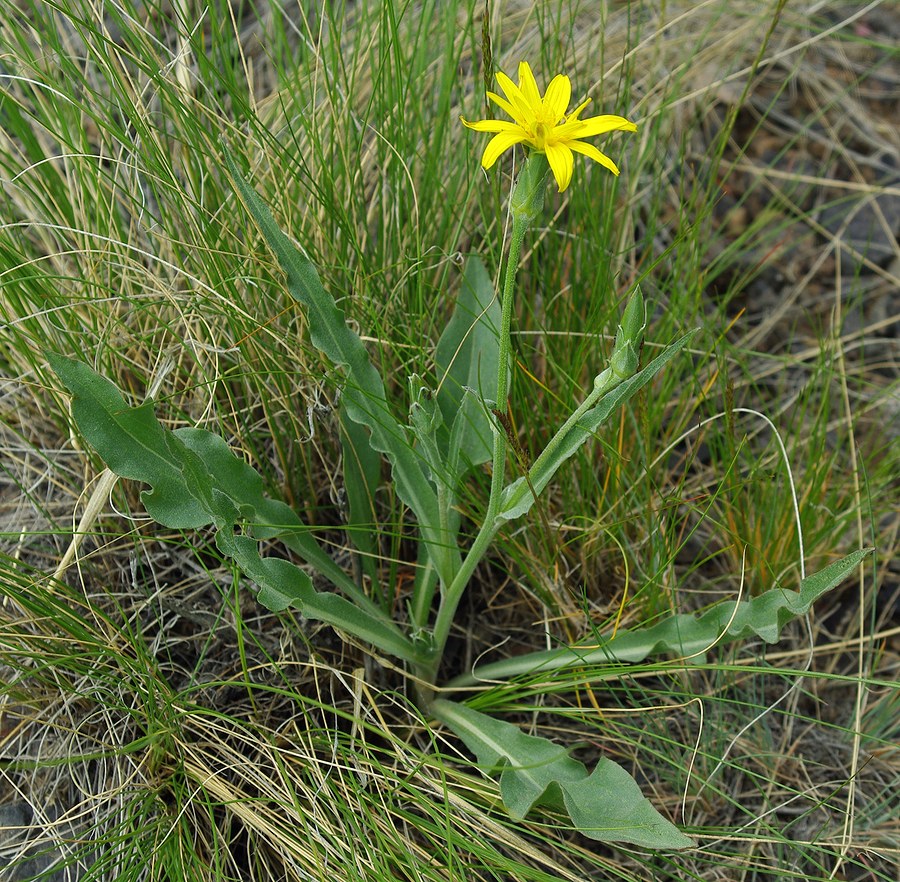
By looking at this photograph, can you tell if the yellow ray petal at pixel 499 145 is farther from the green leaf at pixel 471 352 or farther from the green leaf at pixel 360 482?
the green leaf at pixel 360 482

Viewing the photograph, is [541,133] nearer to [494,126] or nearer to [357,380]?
[494,126]

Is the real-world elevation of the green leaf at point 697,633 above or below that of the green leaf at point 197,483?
below

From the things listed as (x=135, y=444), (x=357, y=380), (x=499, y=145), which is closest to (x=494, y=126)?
(x=499, y=145)

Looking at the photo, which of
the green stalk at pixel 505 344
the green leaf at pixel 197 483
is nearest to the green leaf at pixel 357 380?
the green stalk at pixel 505 344

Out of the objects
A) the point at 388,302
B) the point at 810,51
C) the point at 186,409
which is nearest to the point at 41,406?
the point at 186,409

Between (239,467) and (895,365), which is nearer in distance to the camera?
(239,467)

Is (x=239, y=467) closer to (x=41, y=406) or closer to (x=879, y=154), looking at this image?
Result: (x=41, y=406)
